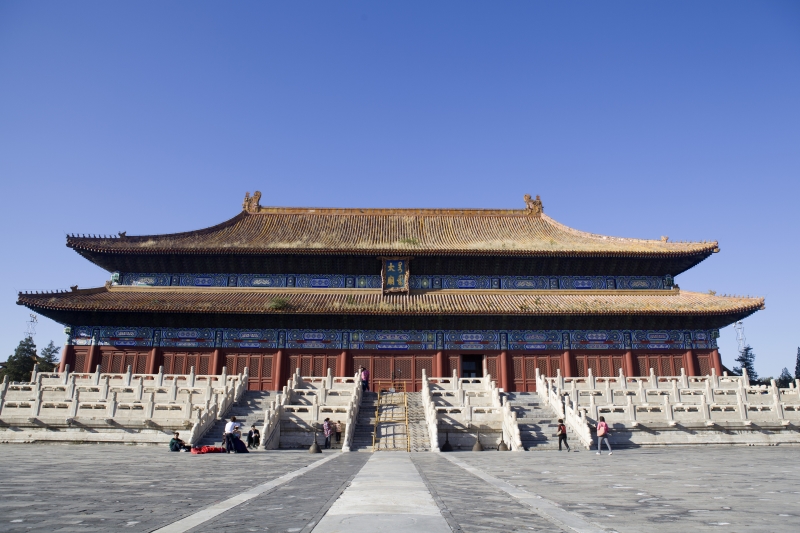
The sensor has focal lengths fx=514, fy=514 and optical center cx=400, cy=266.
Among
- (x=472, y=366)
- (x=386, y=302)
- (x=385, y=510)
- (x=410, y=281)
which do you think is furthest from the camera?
(x=410, y=281)

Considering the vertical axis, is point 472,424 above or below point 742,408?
below

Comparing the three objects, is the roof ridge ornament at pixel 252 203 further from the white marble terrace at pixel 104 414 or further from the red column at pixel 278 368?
the white marble terrace at pixel 104 414

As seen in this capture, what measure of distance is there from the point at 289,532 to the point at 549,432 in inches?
584

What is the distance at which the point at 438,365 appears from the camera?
90.9 ft

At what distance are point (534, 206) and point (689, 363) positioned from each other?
14.6 metres

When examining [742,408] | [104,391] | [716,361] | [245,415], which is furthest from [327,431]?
[716,361]

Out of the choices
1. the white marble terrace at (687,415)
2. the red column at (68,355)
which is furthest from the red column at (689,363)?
the red column at (68,355)

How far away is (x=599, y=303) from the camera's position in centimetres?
2834

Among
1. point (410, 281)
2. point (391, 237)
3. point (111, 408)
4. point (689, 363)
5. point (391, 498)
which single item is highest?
point (391, 237)

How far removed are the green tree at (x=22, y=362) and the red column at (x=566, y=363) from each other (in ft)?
174

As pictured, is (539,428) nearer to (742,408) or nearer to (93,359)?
(742,408)

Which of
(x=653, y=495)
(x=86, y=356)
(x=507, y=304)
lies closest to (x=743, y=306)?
(x=507, y=304)

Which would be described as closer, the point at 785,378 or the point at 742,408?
the point at 742,408

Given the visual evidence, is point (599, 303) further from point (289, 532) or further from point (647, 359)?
point (289, 532)
